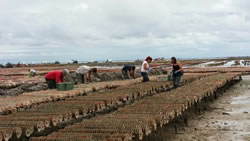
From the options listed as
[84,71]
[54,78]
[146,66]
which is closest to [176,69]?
[146,66]

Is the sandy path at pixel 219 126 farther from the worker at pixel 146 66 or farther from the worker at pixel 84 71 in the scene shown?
the worker at pixel 84 71

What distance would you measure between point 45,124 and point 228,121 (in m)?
5.29

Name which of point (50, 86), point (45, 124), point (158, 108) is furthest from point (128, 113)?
point (50, 86)

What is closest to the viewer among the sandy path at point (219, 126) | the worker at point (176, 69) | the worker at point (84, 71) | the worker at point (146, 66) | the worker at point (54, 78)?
the sandy path at point (219, 126)

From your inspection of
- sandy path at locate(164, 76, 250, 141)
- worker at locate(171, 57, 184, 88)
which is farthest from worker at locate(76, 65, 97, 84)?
sandy path at locate(164, 76, 250, 141)

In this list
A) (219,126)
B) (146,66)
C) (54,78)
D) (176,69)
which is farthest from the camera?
(146,66)

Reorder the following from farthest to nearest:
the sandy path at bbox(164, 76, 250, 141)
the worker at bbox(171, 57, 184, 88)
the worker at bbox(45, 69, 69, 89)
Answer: the worker at bbox(45, 69, 69, 89)
the worker at bbox(171, 57, 184, 88)
the sandy path at bbox(164, 76, 250, 141)

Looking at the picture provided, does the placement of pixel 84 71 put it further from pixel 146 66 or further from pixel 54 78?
pixel 146 66

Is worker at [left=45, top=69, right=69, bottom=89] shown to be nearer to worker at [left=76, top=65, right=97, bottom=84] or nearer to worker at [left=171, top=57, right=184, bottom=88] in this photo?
worker at [left=76, top=65, right=97, bottom=84]

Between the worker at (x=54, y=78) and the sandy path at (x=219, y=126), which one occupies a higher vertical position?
the worker at (x=54, y=78)

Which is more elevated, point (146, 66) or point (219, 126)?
point (146, 66)

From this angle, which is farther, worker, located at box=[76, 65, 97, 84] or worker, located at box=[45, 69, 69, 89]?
worker, located at box=[76, 65, 97, 84]

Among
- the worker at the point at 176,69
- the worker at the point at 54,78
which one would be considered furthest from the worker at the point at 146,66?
the worker at the point at 54,78

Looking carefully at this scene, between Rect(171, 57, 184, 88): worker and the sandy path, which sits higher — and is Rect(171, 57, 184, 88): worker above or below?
above
